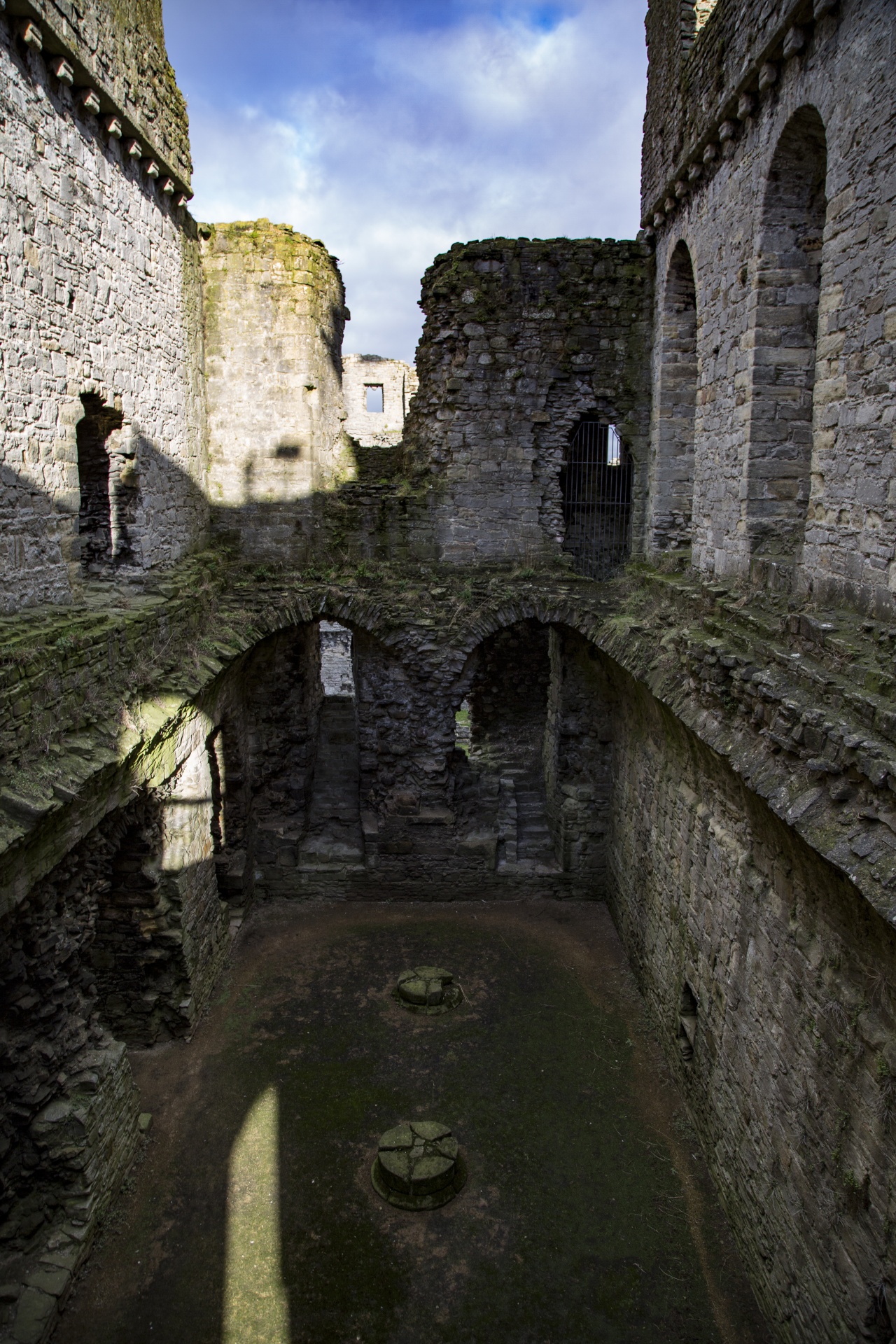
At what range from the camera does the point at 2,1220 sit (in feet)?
19.4

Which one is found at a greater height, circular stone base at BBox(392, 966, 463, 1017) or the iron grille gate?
the iron grille gate

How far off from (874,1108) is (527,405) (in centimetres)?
872

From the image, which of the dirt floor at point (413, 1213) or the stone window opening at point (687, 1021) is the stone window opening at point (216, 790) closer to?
the dirt floor at point (413, 1213)

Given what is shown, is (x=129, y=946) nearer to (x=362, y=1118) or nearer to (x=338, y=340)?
(x=362, y=1118)

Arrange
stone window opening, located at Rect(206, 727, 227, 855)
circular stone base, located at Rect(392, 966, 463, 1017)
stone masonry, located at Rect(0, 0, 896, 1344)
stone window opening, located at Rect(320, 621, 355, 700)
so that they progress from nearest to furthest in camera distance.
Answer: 1. stone masonry, located at Rect(0, 0, 896, 1344)
2. circular stone base, located at Rect(392, 966, 463, 1017)
3. stone window opening, located at Rect(206, 727, 227, 855)
4. stone window opening, located at Rect(320, 621, 355, 700)

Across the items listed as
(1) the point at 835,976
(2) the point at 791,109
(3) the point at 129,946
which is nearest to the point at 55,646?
(3) the point at 129,946

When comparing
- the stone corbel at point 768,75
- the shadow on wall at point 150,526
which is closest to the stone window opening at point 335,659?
the shadow on wall at point 150,526

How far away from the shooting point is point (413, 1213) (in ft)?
21.3

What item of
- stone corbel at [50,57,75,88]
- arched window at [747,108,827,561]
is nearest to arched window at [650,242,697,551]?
arched window at [747,108,827,561]

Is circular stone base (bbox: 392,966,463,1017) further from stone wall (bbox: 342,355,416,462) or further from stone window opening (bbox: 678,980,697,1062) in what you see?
stone wall (bbox: 342,355,416,462)

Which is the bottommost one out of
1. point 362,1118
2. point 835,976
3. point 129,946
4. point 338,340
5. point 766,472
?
point 362,1118

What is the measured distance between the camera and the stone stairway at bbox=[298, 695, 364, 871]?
439 inches

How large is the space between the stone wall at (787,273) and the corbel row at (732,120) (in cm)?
2

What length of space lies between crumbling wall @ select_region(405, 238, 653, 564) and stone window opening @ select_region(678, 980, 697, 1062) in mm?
5808
